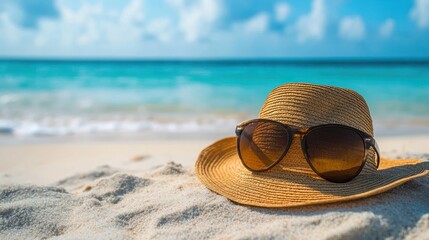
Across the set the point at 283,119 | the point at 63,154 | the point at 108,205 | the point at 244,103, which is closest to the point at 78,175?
the point at 108,205

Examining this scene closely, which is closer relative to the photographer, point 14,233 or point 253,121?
point 14,233

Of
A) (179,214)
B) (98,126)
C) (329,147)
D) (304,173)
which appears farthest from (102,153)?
(329,147)

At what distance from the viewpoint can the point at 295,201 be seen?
5.91ft

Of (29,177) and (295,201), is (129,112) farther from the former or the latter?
(295,201)

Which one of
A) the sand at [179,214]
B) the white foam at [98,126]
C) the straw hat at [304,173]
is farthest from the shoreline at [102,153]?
the straw hat at [304,173]

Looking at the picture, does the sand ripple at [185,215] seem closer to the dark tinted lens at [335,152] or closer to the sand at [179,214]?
the sand at [179,214]

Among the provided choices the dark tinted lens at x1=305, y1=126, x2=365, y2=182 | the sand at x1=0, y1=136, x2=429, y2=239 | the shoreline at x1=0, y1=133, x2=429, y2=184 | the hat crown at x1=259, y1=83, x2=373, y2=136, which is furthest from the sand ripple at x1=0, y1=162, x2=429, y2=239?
the shoreline at x1=0, y1=133, x2=429, y2=184

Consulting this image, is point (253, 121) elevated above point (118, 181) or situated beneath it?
elevated above

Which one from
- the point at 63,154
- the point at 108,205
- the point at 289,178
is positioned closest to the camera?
the point at 289,178

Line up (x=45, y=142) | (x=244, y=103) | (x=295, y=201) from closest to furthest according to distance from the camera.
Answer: (x=295, y=201) < (x=45, y=142) < (x=244, y=103)

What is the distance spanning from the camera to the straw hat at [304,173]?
6.00 feet

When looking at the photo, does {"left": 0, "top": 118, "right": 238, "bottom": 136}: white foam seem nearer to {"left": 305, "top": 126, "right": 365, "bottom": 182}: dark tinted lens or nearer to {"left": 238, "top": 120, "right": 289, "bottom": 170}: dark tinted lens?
{"left": 238, "top": 120, "right": 289, "bottom": 170}: dark tinted lens

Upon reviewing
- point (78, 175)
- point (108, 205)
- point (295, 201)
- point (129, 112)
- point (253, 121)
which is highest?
point (253, 121)

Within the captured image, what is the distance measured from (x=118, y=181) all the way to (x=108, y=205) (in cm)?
29
